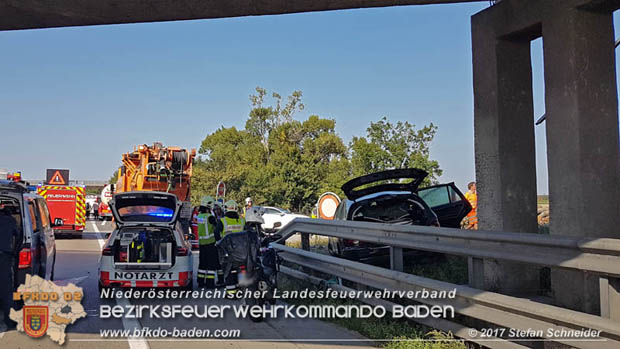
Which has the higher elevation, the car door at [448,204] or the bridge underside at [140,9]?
the bridge underside at [140,9]

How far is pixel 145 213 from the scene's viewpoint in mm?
10656

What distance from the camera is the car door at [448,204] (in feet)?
34.6

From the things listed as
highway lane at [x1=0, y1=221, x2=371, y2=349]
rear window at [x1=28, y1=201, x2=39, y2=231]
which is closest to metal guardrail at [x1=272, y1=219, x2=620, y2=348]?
highway lane at [x1=0, y1=221, x2=371, y2=349]

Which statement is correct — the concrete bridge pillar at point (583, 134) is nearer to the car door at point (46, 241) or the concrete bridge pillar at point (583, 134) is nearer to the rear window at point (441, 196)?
Answer: the rear window at point (441, 196)

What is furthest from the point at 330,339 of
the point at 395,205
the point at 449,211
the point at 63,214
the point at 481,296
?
the point at 63,214

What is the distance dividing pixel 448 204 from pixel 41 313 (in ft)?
23.1

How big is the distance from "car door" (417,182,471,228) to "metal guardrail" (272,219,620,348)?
291 cm

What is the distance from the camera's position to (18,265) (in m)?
7.57

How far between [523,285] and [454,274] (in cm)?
142

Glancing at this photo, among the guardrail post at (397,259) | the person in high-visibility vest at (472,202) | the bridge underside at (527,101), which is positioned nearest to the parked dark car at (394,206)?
the guardrail post at (397,259)

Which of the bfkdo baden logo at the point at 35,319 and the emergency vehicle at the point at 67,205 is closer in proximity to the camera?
the bfkdo baden logo at the point at 35,319

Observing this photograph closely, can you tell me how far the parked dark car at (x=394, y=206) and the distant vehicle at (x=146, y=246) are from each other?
277 centimetres

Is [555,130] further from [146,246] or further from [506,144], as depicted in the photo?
[146,246]

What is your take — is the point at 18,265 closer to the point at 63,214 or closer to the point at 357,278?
the point at 357,278
